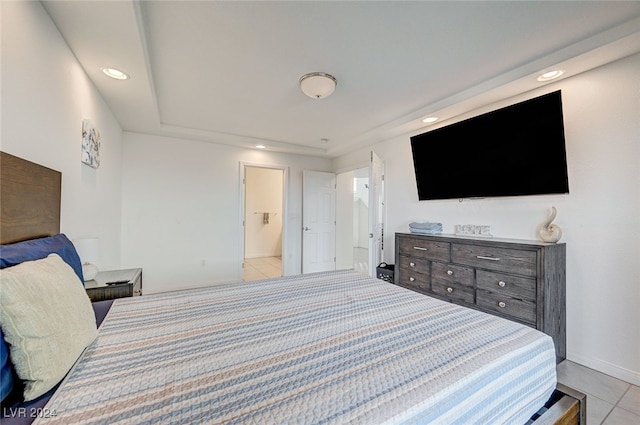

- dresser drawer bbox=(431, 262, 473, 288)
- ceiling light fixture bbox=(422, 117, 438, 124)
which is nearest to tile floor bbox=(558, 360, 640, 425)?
dresser drawer bbox=(431, 262, 473, 288)

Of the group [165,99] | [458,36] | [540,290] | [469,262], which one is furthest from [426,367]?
[165,99]

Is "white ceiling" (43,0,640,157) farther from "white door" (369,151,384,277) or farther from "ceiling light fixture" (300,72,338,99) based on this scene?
"white door" (369,151,384,277)

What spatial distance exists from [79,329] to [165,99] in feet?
8.79

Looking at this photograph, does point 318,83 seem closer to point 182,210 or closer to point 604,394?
point 182,210

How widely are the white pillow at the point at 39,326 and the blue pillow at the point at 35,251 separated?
133 millimetres

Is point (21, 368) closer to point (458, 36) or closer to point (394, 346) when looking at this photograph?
point (394, 346)

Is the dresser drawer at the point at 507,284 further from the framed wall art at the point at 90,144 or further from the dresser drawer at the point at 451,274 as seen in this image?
the framed wall art at the point at 90,144

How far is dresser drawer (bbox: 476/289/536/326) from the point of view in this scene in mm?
2030

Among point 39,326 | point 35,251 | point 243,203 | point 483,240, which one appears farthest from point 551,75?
point 243,203

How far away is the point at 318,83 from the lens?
2.30 meters

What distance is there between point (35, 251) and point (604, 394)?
11.5 ft

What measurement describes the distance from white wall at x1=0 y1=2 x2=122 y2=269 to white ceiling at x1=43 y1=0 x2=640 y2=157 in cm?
16

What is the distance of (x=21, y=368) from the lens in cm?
74

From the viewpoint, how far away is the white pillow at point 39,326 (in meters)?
0.74
